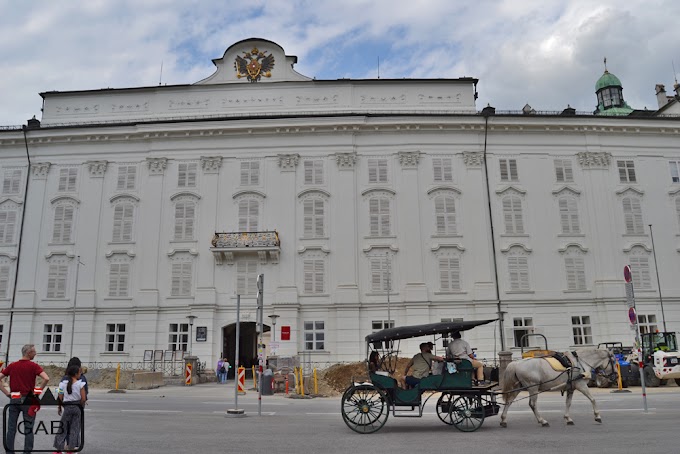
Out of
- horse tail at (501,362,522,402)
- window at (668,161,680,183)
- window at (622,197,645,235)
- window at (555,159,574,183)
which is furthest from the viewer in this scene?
window at (668,161,680,183)

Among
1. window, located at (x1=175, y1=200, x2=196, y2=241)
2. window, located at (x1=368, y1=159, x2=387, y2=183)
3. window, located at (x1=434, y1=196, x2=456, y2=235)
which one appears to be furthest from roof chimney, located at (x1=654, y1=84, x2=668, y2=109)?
window, located at (x1=175, y1=200, x2=196, y2=241)

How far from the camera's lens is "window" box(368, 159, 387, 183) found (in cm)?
3491

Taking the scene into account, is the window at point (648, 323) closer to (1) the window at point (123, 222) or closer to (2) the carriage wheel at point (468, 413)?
(2) the carriage wheel at point (468, 413)

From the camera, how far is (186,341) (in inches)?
1286

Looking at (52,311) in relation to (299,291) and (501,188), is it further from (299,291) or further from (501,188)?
(501,188)

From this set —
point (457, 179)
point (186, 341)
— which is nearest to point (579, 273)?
point (457, 179)

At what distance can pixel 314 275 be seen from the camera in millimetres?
33188

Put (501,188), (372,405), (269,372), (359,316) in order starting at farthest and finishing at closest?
(501,188) < (359,316) < (269,372) < (372,405)

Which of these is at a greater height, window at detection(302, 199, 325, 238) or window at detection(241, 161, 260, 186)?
window at detection(241, 161, 260, 186)

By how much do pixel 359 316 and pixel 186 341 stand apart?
35.9 feet

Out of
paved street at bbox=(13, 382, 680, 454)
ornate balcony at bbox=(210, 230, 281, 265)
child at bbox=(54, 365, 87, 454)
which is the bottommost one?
paved street at bbox=(13, 382, 680, 454)

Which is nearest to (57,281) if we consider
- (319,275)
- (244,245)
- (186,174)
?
(186,174)

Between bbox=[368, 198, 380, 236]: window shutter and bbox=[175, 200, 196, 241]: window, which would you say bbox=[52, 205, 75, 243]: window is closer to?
bbox=[175, 200, 196, 241]: window

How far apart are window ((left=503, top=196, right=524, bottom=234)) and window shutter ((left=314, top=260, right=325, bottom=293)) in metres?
12.2
